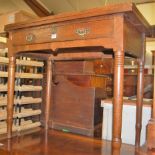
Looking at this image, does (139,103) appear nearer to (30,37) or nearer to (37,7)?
(30,37)

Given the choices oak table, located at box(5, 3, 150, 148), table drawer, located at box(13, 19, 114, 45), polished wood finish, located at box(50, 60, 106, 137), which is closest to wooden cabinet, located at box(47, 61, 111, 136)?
polished wood finish, located at box(50, 60, 106, 137)

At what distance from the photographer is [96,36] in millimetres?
1206

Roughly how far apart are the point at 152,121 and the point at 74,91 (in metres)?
0.95

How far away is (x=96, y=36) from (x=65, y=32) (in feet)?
0.71

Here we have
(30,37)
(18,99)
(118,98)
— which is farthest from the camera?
(18,99)

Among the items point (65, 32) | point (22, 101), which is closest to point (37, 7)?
point (22, 101)

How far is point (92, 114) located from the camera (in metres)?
2.06

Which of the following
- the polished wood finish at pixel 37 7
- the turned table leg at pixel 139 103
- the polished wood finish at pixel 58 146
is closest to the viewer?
the polished wood finish at pixel 58 146

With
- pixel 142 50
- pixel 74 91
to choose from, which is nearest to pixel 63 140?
pixel 74 91

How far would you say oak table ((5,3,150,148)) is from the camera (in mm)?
1138

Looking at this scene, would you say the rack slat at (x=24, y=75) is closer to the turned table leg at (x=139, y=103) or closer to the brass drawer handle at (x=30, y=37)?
the brass drawer handle at (x=30, y=37)

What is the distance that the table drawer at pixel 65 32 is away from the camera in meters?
1.19

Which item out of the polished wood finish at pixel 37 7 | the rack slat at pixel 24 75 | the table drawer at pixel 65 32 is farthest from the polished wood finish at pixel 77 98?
the polished wood finish at pixel 37 7

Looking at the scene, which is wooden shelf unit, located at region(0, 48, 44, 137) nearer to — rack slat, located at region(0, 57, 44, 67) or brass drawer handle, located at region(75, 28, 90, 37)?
rack slat, located at region(0, 57, 44, 67)
